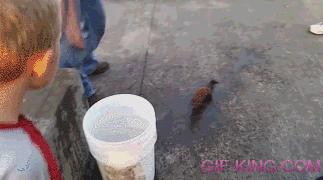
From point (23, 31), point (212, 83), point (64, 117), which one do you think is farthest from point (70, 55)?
point (23, 31)

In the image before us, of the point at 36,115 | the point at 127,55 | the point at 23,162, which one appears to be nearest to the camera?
the point at 23,162

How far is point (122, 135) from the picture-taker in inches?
86.6

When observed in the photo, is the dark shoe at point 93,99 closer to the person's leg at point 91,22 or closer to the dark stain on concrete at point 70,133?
the person's leg at point 91,22

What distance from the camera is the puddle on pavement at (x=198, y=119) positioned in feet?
8.72

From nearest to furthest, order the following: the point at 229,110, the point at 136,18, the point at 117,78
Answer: the point at 229,110 < the point at 117,78 < the point at 136,18

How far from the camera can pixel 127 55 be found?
11.9ft

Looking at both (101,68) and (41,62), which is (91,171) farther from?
(41,62)

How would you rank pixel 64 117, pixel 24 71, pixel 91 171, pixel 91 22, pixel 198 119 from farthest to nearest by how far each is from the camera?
1. pixel 91 22
2. pixel 198 119
3. pixel 91 171
4. pixel 64 117
5. pixel 24 71

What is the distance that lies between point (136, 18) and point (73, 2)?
1.76 meters

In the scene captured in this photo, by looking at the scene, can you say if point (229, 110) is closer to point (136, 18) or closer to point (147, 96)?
point (147, 96)

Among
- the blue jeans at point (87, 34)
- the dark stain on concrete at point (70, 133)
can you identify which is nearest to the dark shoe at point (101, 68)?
the blue jeans at point (87, 34)

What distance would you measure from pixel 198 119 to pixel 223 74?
0.65 metres

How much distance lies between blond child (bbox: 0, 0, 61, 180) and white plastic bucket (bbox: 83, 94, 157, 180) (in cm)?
57

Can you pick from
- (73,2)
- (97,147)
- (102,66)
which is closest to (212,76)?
(102,66)
